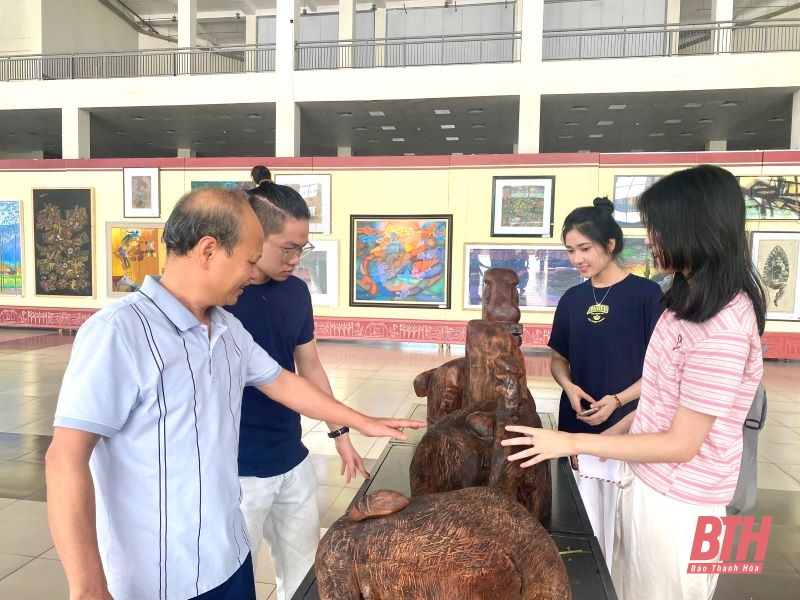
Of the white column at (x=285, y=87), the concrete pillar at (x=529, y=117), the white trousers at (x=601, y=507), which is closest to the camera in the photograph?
the white trousers at (x=601, y=507)

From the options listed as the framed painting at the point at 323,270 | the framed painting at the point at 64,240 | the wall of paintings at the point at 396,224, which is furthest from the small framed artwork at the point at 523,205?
the framed painting at the point at 64,240

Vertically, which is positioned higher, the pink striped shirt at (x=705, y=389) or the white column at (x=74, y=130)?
the white column at (x=74, y=130)

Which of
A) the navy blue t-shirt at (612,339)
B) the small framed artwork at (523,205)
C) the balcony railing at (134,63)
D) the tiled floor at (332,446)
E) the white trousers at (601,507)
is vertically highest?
the balcony railing at (134,63)

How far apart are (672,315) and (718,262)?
16 centimetres

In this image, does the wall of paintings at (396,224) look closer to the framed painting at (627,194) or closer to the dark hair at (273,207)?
the framed painting at (627,194)

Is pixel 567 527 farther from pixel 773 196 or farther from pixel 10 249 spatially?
pixel 10 249

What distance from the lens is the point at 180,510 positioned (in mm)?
1096

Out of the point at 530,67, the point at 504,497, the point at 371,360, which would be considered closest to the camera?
the point at 504,497

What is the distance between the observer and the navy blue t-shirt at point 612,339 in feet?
7.07

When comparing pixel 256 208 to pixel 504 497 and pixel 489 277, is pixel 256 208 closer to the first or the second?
pixel 489 277

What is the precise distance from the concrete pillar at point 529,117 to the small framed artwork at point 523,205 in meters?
2.06

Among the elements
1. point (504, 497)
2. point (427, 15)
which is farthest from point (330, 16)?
point (504, 497)

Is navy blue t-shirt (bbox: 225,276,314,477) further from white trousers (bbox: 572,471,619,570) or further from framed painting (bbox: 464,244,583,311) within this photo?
framed painting (bbox: 464,244,583,311)

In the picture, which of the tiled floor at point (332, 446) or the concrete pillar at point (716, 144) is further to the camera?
the concrete pillar at point (716, 144)
